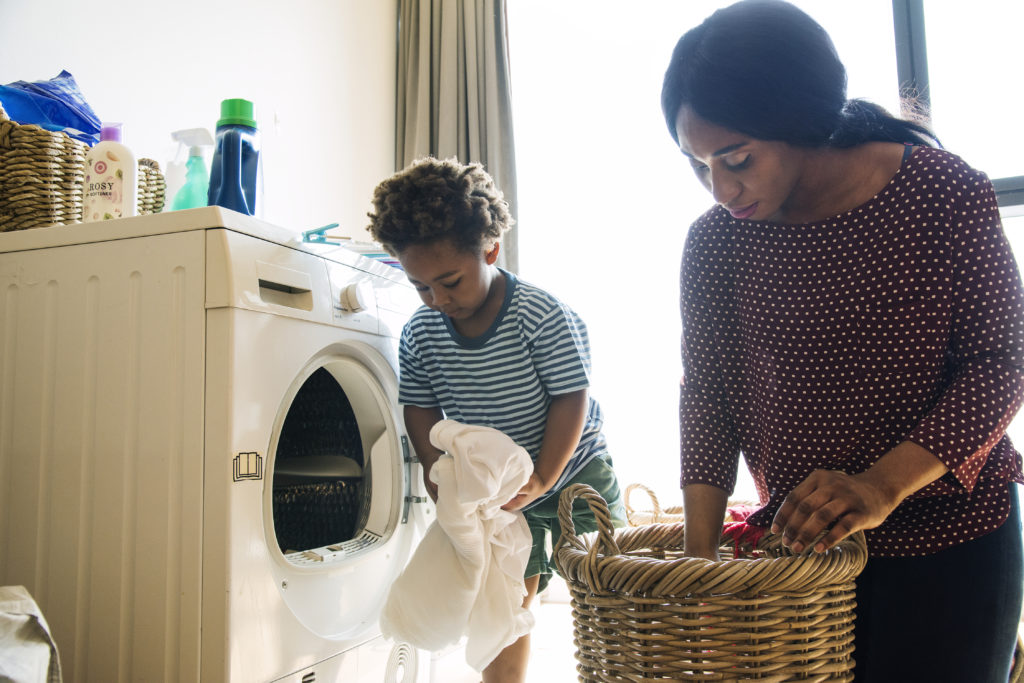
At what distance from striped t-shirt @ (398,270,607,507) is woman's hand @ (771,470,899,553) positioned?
64 cm

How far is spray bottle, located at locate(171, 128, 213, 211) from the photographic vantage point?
1.44 m

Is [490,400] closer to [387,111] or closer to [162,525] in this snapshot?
[162,525]

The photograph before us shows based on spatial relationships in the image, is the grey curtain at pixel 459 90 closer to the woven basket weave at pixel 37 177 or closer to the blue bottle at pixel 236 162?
the blue bottle at pixel 236 162

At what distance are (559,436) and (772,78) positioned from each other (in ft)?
2.21

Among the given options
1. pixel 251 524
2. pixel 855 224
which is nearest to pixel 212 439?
pixel 251 524

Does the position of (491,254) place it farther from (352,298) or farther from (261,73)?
(261,73)

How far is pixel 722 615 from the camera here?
0.64 m

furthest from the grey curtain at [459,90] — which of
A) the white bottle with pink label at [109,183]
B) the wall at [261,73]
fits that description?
the white bottle with pink label at [109,183]

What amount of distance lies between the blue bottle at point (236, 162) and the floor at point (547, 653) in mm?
938

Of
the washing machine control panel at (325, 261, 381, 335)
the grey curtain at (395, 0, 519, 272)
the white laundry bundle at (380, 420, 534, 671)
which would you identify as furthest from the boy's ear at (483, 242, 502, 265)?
the grey curtain at (395, 0, 519, 272)

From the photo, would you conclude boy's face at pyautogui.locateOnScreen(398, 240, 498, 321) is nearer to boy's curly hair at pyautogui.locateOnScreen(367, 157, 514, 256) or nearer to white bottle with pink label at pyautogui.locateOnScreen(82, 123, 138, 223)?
boy's curly hair at pyautogui.locateOnScreen(367, 157, 514, 256)

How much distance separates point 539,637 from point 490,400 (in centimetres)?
130

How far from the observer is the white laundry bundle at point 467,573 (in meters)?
1.11

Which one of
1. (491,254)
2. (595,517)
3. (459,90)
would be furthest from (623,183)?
(595,517)
